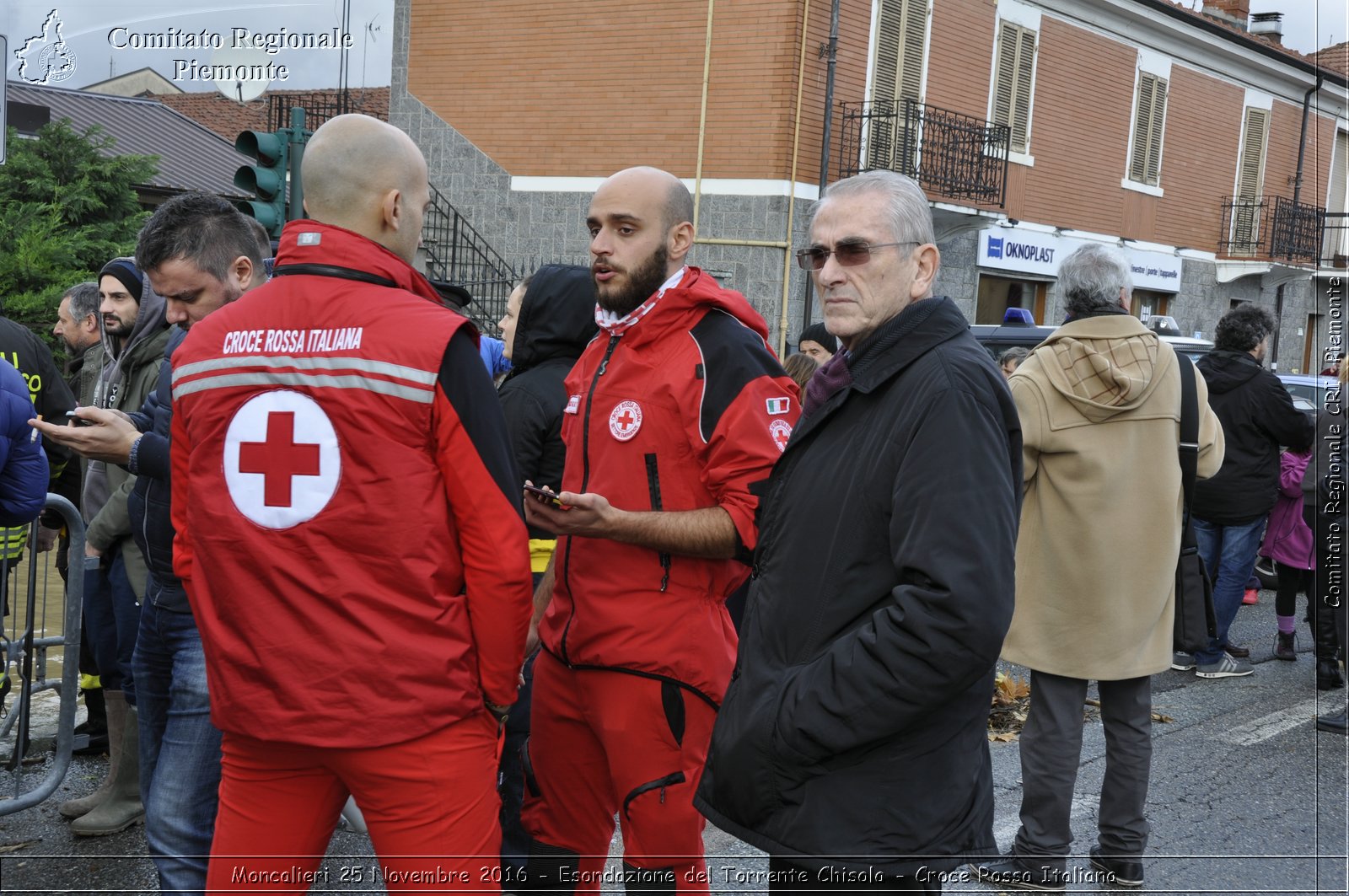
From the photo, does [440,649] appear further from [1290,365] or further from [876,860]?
[1290,365]

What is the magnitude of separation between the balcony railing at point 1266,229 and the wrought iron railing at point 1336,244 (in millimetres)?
25016

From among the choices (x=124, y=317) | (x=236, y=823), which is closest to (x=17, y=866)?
(x=124, y=317)

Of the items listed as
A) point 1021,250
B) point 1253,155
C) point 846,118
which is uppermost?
point 1253,155

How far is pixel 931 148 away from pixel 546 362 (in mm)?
16637

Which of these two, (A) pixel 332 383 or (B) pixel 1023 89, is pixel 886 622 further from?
(B) pixel 1023 89

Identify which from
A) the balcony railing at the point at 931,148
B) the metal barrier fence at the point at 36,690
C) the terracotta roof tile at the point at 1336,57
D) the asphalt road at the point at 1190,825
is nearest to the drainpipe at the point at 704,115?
the balcony railing at the point at 931,148

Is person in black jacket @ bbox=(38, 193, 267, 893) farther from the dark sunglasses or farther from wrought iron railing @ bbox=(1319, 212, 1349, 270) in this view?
wrought iron railing @ bbox=(1319, 212, 1349, 270)

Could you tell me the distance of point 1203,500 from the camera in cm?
816

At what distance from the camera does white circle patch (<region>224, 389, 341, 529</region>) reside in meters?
2.52

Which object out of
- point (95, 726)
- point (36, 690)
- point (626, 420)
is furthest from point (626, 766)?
point (36, 690)

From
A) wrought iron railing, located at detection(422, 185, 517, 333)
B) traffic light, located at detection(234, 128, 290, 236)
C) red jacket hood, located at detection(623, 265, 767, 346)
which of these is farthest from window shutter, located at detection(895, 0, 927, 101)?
red jacket hood, located at detection(623, 265, 767, 346)

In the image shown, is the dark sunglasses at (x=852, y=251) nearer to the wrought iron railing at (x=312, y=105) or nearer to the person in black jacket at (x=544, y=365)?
the person in black jacket at (x=544, y=365)

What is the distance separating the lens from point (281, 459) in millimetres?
2535

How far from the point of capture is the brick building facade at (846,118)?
17828 mm
